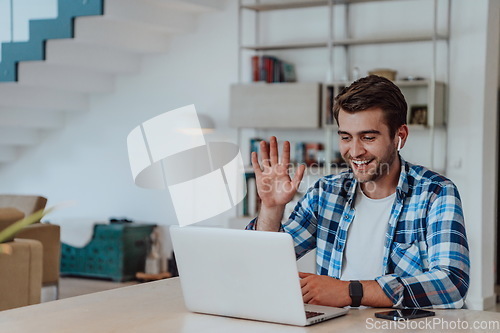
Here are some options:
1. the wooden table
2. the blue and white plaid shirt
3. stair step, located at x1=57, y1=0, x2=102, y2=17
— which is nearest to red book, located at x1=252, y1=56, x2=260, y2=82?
stair step, located at x1=57, y1=0, x2=102, y2=17

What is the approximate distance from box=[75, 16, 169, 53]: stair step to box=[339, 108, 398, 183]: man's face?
4157mm

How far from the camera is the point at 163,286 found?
2.47 metres

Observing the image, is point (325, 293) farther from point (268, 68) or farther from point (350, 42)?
point (268, 68)

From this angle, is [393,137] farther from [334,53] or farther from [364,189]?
[334,53]

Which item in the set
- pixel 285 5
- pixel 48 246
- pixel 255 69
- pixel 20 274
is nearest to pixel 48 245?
pixel 48 246

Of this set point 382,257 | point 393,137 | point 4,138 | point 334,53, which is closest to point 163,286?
point 382,257

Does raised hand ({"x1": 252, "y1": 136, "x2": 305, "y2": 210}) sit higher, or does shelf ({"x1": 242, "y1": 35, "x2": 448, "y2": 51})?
shelf ({"x1": 242, "y1": 35, "x2": 448, "y2": 51})

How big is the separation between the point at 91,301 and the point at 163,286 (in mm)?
314

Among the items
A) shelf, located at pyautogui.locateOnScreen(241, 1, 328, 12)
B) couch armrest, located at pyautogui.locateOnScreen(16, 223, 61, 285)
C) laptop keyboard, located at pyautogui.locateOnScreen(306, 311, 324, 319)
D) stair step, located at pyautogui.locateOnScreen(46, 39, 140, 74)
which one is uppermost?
shelf, located at pyautogui.locateOnScreen(241, 1, 328, 12)

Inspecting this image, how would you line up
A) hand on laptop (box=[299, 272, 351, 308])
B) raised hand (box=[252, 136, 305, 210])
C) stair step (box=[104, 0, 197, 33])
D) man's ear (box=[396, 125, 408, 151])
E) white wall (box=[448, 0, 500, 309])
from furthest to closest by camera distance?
stair step (box=[104, 0, 197, 33])
white wall (box=[448, 0, 500, 309])
man's ear (box=[396, 125, 408, 151])
raised hand (box=[252, 136, 305, 210])
hand on laptop (box=[299, 272, 351, 308])

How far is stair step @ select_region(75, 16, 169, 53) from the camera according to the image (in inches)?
247

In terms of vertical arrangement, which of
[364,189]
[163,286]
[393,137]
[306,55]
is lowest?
[163,286]

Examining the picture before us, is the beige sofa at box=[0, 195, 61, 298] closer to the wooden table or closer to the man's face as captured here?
the wooden table

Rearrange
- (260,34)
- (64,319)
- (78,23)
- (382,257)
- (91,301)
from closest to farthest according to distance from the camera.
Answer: (64,319), (91,301), (382,257), (78,23), (260,34)
